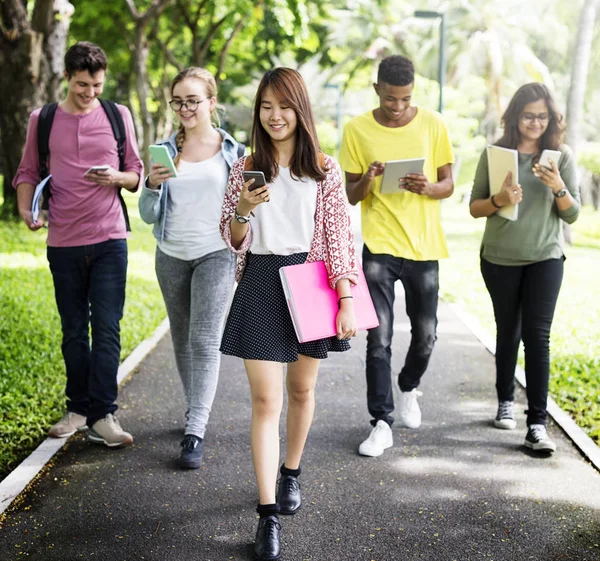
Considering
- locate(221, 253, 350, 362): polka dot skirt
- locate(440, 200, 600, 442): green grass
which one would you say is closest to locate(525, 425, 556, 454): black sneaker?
locate(440, 200, 600, 442): green grass

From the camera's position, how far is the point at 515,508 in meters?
4.47

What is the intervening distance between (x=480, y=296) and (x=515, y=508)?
7.57 metres

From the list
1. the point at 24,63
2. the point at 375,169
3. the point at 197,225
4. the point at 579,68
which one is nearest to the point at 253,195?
the point at 197,225

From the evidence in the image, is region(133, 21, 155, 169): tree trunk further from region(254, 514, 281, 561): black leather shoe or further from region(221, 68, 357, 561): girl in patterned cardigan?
region(254, 514, 281, 561): black leather shoe

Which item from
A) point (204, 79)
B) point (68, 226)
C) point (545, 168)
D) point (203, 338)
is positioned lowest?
point (203, 338)

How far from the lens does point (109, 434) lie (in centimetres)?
536

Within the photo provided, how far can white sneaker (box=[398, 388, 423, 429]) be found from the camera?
589 cm

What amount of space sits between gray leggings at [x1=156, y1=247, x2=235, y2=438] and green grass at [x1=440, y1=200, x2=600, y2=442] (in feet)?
8.24

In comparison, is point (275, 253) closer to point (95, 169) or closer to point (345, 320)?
point (345, 320)

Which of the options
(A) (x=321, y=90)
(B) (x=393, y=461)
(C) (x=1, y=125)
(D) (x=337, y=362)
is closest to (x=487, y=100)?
(A) (x=321, y=90)

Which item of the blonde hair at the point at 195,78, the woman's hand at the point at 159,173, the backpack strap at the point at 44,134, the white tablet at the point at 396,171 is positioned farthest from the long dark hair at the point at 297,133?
the backpack strap at the point at 44,134

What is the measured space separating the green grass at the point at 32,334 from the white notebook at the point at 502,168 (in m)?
3.23

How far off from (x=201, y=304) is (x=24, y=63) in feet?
37.9

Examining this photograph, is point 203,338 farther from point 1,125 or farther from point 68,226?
point 1,125
